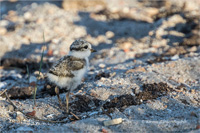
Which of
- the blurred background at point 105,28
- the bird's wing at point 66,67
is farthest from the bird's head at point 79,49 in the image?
the blurred background at point 105,28

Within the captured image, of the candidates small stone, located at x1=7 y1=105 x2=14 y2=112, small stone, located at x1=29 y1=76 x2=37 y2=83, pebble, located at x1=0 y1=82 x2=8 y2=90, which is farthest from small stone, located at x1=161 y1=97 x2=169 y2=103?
pebble, located at x1=0 y1=82 x2=8 y2=90

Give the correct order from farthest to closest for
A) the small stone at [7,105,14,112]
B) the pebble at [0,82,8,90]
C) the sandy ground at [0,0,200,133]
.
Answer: the pebble at [0,82,8,90] → the small stone at [7,105,14,112] → the sandy ground at [0,0,200,133]

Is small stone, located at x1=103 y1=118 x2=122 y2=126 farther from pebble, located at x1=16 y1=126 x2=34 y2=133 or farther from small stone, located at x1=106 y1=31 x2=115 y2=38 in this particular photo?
small stone, located at x1=106 y1=31 x2=115 y2=38

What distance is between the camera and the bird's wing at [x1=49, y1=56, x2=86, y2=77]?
10.6 ft

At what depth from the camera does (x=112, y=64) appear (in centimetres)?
522

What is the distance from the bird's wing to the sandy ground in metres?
0.43

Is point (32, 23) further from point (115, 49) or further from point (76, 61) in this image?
point (76, 61)

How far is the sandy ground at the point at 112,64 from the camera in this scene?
2924mm

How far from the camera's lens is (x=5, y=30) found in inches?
270

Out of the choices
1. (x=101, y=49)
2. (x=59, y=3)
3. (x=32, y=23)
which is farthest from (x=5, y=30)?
(x=101, y=49)

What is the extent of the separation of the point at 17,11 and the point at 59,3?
4.28ft

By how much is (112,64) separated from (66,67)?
2.08 metres

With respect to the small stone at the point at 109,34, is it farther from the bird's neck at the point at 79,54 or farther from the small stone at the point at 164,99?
the small stone at the point at 164,99

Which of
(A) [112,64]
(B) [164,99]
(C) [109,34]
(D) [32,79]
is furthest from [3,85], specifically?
(C) [109,34]
